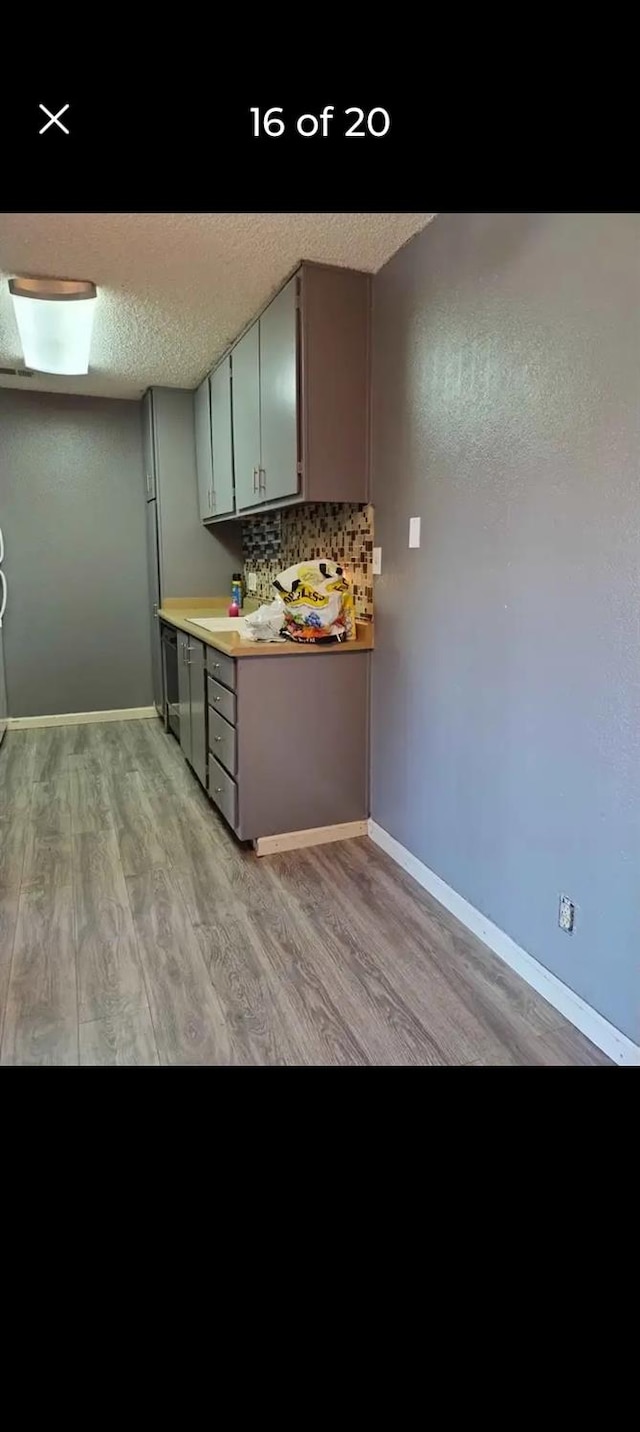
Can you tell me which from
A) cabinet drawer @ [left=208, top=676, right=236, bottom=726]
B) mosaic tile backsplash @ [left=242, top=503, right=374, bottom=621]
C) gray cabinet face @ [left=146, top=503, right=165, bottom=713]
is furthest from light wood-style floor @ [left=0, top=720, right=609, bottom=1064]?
gray cabinet face @ [left=146, top=503, right=165, bottom=713]

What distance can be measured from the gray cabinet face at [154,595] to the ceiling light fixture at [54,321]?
1.06 m

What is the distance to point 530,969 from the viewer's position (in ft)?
6.33

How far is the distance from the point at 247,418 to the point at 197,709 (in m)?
1.39

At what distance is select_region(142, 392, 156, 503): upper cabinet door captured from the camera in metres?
4.43

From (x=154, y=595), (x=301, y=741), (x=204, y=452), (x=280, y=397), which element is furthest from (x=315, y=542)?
(x=154, y=595)

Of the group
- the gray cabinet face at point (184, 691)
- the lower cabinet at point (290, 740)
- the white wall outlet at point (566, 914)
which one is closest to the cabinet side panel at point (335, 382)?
the lower cabinet at point (290, 740)

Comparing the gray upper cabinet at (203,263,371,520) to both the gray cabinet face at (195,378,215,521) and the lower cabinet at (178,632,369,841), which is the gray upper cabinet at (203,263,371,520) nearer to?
the lower cabinet at (178,632,369,841)

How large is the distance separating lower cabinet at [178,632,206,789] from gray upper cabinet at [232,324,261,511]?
0.77 meters

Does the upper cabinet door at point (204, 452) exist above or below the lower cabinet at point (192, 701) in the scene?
above

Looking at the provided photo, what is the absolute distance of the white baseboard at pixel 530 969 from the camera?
1.62 m
